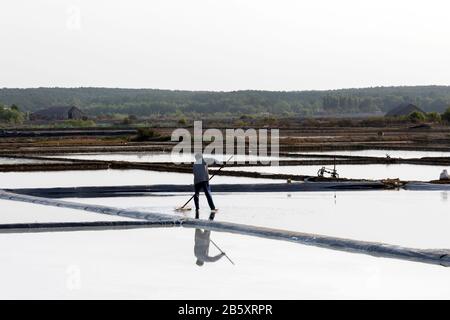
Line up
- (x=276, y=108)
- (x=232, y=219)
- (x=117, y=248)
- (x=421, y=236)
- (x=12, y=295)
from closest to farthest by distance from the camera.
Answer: (x=12, y=295) < (x=117, y=248) < (x=421, y=236) < (x=232, y=219) < (x=276, y=108)

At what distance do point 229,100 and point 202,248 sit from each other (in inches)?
5329

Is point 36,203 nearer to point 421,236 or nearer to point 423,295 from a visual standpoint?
point 421,236

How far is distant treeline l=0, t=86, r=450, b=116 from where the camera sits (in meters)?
133

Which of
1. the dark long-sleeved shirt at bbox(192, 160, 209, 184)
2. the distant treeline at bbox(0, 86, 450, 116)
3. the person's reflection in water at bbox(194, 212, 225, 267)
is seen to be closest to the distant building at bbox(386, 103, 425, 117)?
the distant treeline at bbox(0, 86, 450, 116)

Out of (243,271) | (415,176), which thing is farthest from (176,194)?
(243,271)

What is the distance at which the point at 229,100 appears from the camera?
144 meters

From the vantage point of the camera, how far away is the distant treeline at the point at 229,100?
5231 inches

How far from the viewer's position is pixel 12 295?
712 cm

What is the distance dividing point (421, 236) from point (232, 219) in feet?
8.48

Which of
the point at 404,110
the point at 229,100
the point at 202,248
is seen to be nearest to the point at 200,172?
the point at 202,248

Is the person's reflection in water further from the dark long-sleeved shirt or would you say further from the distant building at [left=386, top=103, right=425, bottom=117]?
the distant building at [left=386, top=103, right=425, bottom=117]

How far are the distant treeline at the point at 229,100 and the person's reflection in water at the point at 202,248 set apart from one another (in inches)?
4564

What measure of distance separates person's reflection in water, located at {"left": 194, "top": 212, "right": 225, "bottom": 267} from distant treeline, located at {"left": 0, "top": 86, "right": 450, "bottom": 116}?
115927 mm

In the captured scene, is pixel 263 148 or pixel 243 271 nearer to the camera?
pixel 243 271
